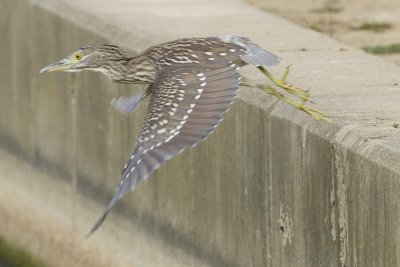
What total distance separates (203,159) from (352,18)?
401cm

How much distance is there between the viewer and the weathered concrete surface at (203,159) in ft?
22.6

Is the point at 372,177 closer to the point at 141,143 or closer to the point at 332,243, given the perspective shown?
the point at 332,243

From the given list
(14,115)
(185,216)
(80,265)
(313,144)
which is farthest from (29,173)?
(313,144)

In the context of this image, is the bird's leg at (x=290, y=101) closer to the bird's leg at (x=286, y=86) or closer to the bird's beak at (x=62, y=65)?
the bird's leg at (x=286, y=86)

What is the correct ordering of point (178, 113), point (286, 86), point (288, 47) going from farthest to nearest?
point (288, 47)
point (286, 86)
point (178, 113)

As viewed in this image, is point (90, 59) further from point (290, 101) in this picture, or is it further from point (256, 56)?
point (290, 101)

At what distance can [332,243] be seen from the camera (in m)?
6.96

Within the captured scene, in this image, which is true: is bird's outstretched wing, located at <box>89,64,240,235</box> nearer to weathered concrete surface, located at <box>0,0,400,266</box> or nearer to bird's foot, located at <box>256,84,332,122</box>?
bird's foot, located at <box>256,84,332,122</box>

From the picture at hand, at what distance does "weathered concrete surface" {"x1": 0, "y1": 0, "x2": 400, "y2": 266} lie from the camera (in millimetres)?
6879

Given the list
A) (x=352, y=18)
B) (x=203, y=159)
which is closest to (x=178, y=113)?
(x=203, y=159)

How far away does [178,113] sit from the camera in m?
7.06

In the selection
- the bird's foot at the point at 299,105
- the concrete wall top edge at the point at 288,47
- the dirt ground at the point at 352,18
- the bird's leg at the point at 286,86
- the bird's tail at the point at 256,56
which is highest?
the bird's tail at the point at 256,56

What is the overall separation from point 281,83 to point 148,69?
69 cm

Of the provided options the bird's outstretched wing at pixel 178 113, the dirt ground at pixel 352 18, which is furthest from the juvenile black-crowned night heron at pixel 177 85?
the dirt ground at pixel 352 18
